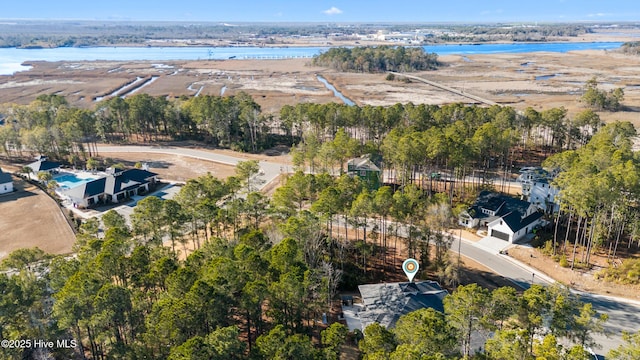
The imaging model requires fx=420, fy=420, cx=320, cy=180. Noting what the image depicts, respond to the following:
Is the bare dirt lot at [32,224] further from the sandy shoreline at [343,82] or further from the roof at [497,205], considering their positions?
the sandy shoreline at [343,82]

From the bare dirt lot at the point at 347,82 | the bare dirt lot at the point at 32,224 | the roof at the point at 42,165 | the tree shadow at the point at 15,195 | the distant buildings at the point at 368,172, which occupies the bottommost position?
the bare dirt lot at the point at 32,224

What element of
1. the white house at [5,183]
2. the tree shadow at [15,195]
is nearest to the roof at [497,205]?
the tree shadow at [15,195]

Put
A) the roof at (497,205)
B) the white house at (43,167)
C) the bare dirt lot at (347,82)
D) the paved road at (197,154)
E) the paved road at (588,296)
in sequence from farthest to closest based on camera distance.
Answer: the bare dirt lot at (347,82) → the paved road at (197,154) → the white house at (43,167) → the roof at (497,205) → the paved road at (588,296)

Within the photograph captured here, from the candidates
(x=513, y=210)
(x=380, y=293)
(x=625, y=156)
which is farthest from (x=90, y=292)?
(x=625, y=156)

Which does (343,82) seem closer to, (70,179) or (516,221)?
(70,179)

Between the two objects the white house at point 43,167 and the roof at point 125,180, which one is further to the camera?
the white house at point 43,167

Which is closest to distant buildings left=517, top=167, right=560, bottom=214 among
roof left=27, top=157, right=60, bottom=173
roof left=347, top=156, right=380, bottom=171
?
roof left=347, top=156, right=380, bottom=171
